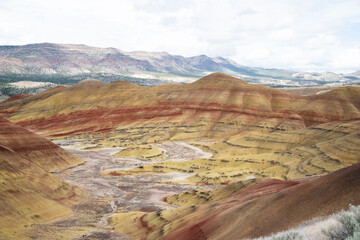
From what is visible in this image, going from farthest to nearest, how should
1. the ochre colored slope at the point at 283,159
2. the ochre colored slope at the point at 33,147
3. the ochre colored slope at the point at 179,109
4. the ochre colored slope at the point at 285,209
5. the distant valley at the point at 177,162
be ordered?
the ochre colored slope at the point at 179,109, the ochre colored slope at the point at 33,147, the ochre colored slope at the point at 283,159, the distant valley at the point at 177,162, the ochre colored slope at the point at 285,209

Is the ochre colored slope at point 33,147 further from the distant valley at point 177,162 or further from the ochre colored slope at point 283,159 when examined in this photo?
the ochre colored slope at point 283,159

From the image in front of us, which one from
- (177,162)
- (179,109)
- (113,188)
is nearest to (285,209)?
(113,188)

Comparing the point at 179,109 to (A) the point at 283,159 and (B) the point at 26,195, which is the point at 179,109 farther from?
(B) the point at 26,195

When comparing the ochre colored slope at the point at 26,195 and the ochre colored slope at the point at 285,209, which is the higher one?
the ochre colored slope at the point at 285,209

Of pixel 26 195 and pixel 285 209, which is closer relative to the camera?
pixel 285 209

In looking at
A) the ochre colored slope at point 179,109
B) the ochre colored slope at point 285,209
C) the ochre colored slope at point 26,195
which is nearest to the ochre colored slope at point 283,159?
the ochre colored slope at point 26,195
